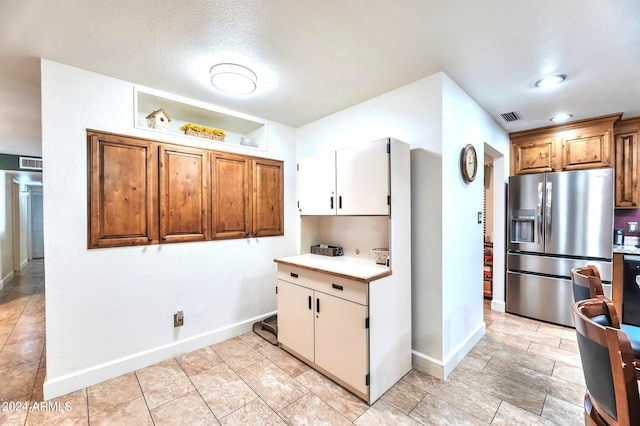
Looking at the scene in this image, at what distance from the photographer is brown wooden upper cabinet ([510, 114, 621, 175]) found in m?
3.24

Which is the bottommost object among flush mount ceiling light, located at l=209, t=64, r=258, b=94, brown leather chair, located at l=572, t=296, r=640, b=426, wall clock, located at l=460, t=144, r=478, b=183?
brown leather chair, located at l=572, t=296, r=640, b=426

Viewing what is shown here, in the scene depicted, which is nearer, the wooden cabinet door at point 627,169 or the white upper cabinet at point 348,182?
the white upper cabinet at point 348,182

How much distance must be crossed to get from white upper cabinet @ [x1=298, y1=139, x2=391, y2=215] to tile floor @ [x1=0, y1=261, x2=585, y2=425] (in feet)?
4.71

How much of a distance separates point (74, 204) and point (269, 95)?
6.23 feet

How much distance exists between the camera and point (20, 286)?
5137 millimetres

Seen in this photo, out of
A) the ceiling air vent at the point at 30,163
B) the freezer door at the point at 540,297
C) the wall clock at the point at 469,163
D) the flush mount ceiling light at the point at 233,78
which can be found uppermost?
the flush mount ceiling light at the point at 233,78

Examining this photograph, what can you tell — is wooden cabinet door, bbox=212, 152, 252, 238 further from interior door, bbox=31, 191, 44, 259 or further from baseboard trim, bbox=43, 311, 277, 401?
interior door, bbox=31, 191, 44, 259

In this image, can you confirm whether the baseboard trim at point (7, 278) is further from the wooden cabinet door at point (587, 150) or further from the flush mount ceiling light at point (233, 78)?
the wooden cabinet door at point (587, 150)

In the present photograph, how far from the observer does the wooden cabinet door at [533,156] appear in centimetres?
356

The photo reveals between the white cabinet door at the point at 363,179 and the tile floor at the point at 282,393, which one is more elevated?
the white cabinet door at the point at 363,179

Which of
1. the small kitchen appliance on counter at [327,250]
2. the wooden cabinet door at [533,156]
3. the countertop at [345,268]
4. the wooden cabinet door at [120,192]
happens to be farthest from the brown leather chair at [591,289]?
the wooden cabinet door at [120,192]

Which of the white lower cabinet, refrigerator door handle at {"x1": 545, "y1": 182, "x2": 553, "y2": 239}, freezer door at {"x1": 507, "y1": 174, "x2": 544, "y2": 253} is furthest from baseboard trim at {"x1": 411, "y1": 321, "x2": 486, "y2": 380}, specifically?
refrigerator door handle at {"x1": 545, "y1": 182, "x2": 553, "y2": 239}

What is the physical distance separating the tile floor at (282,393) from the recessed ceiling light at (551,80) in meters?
2.51

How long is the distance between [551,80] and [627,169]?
2135 millimetres
